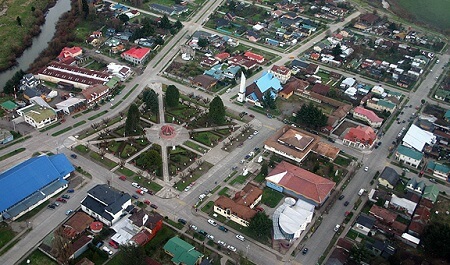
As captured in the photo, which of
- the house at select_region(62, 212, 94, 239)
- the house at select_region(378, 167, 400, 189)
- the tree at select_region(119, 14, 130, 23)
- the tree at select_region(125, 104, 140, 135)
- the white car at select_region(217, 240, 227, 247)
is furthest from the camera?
the tree at select_region(119, 14, 130, 23)

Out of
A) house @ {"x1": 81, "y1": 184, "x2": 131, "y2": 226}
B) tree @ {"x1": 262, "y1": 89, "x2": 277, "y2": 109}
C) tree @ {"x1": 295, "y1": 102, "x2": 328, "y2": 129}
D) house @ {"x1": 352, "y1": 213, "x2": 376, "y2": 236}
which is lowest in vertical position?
house @ {"x1": 81, "y1": 184, "x2": 131, "y2": 226}

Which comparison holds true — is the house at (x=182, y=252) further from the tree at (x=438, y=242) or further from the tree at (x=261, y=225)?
the tree at (x=438, y=242)

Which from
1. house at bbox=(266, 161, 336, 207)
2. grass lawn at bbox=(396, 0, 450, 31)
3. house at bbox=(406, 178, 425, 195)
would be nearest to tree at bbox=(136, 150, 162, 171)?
house at bbox=(266, 161, 336, 207)

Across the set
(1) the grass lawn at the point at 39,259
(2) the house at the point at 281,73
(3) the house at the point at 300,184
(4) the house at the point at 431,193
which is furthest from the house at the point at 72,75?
(4) the house at the point at 431,193

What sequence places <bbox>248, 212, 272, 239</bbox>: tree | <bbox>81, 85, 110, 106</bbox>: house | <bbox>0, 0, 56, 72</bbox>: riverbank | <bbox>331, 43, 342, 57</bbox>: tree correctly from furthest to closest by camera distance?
<bbox>331, 43, 342, 57</bbox>: tree → <bbox>0, 0, 56, 72</bbox>: riverbank → <bbox>81, 85, 110, 106</bbox>: house → <bbox>248, 212, 272, 239</bbox>: tree

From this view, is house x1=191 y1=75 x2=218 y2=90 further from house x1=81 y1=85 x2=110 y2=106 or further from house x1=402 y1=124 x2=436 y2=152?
house x1=402 y1=124 x2=436 y2=152

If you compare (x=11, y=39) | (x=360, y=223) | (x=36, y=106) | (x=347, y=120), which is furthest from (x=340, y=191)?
(x=11, y=39)

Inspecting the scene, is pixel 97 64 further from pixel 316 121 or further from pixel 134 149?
pixel 316 121
